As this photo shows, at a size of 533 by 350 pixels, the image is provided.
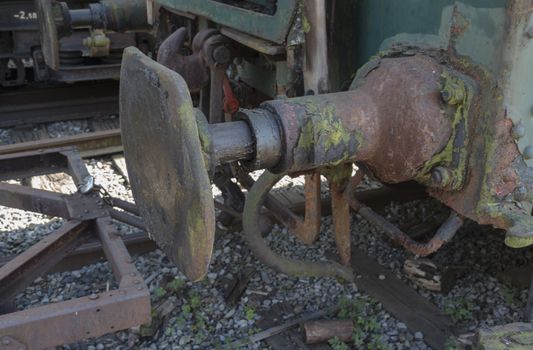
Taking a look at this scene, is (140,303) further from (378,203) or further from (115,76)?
(115,76)

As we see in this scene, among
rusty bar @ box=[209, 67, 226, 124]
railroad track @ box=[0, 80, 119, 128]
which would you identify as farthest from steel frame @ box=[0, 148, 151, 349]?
railroad track @ box=[0, 80, 119, 128]

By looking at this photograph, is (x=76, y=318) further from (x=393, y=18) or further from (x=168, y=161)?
(x=393, y=18)

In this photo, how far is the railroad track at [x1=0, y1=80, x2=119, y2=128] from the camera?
18.3 ft

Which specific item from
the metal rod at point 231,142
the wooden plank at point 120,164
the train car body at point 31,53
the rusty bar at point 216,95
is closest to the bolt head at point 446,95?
the metal rod at point 231,142

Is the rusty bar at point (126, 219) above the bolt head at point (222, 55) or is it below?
below

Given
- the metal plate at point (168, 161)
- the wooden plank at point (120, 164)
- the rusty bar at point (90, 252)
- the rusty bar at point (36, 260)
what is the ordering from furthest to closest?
the wooden plank at point (120, 164) → the rusty bar at point (90, 252) → the rusty bar at point (36, 260) → the metal plate at point (168, 161)

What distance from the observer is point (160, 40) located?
392cm

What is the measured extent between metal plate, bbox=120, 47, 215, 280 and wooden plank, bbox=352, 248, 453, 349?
4.58 feet

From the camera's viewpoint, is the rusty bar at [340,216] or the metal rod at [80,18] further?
the metal rod at [80,18]

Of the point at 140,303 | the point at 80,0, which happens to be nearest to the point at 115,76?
the point at 80,0

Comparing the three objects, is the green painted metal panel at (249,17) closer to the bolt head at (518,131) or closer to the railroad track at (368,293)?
the bolt head at (518,131)

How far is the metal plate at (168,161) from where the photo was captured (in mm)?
1557

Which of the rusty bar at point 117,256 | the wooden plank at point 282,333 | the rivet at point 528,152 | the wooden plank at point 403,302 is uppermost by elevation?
the rivet at point 528,152

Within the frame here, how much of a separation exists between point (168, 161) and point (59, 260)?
1276 millimetres
